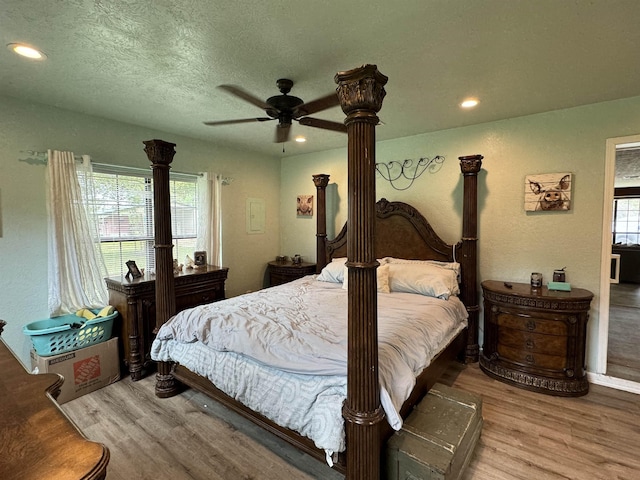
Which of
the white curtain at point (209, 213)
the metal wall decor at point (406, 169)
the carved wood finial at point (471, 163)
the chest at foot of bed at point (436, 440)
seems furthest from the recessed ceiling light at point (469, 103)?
the white curtain at point (209, 213)

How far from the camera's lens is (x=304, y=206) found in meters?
4.79

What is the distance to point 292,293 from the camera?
3254mm

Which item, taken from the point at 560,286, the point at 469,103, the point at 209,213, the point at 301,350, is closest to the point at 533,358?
the point at 560,286

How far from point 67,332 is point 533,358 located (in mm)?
4140

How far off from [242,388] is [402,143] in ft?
10.8

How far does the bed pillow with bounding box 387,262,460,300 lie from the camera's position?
9.76ft

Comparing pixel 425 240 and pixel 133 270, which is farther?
pixel 425 240

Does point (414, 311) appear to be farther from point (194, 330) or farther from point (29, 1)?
point (29, 1)

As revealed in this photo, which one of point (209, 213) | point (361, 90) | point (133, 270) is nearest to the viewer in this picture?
point (361, 90)

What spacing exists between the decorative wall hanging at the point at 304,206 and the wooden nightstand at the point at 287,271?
2.68 feet

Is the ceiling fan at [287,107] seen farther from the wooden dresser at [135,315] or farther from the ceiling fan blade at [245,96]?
the wooden dresser at [135,315]

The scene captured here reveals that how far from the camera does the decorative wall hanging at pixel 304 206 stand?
4.73 meters

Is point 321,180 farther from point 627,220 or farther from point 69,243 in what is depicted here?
Result: point 627,220

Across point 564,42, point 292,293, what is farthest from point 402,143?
point 292,293
